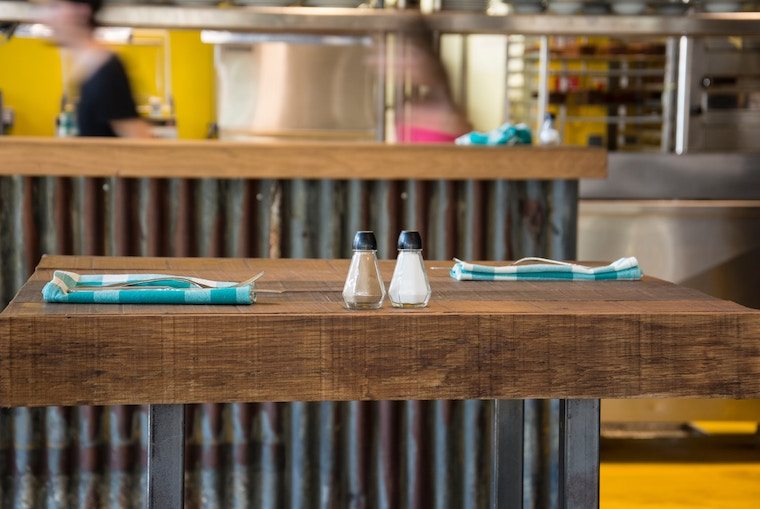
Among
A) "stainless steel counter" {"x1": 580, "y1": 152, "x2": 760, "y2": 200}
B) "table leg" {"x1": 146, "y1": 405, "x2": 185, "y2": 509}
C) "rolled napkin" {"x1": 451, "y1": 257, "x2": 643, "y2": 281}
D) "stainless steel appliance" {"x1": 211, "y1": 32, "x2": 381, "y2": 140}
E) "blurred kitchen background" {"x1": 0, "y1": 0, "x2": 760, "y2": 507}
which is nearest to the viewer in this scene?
"table leg" {"x1": 146, "y1": 405, "x2": 185, "y2": 509}

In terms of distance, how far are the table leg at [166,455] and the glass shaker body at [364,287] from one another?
0.33 metres

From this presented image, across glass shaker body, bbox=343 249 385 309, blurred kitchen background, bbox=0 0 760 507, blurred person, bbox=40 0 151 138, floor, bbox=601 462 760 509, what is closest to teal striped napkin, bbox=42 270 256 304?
glass shaker body, bbox=343 249 385 309

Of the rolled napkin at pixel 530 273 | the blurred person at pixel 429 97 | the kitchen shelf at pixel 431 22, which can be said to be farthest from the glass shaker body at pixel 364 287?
the blurred person at pixel 429 97

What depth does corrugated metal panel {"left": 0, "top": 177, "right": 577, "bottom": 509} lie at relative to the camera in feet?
11.1

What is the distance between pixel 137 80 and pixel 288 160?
20.8 feet

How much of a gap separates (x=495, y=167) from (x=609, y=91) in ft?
14.7

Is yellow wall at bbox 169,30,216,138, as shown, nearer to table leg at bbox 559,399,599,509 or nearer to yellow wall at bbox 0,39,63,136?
yellow wall at bbox 0,39,63,136

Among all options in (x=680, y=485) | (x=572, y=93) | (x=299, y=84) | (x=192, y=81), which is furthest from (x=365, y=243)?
(x=192, y=81)

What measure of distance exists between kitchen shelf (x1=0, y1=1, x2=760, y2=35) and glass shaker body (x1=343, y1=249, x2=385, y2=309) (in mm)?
2439

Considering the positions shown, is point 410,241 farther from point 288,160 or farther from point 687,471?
point 687,471

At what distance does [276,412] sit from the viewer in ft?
11.1

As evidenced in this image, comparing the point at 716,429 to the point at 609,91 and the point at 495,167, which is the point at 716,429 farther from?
the point at 609,91

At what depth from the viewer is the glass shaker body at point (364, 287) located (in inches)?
72.2

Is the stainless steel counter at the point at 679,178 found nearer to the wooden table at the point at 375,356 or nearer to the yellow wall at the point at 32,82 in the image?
the wooden table at the point at 375,356
